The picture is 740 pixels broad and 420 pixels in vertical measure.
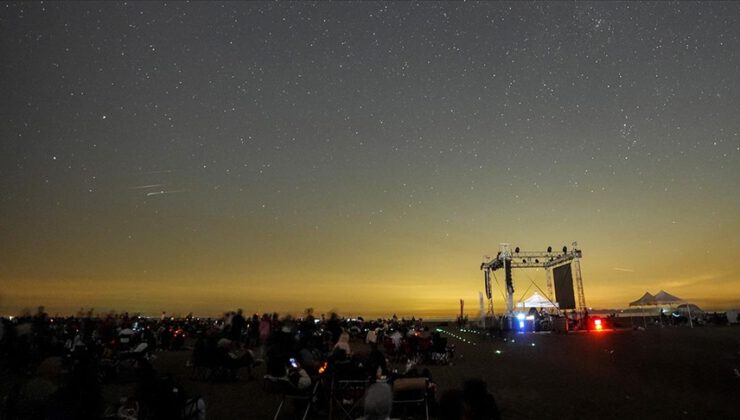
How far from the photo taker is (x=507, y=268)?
33.5m

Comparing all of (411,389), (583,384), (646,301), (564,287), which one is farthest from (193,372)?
(646,301)

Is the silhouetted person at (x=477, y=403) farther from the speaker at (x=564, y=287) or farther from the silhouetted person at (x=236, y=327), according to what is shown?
the speaker at (x=564, y=287)

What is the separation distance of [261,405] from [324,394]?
1.42 metres

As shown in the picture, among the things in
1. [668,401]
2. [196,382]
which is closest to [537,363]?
[668,401]

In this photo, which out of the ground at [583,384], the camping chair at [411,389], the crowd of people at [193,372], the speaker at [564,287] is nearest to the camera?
the crowd of people at [193,372]

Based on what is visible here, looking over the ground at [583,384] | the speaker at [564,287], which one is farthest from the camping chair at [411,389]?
the speaker at [564,287]

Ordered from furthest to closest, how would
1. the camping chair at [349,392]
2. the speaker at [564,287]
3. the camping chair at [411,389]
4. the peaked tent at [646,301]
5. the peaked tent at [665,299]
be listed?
the peaked tent at [646,301] < the peaked tent at [665,299] < the speaker at [564,287] < the camping chair at [349,392] < the camping chair at [411,389]

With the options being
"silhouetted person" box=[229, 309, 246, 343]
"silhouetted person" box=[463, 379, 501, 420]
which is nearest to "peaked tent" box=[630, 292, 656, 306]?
"silhouetted person" box=[229, 309, 246, 343]

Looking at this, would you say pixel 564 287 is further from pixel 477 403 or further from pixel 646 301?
pixel 477 403

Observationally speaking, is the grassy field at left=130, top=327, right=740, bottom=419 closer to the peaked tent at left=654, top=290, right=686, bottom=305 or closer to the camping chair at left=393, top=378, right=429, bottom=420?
the camping chair at left=393, top=378, right=429, bottom=420

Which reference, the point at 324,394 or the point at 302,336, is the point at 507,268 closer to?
the point at 302,336

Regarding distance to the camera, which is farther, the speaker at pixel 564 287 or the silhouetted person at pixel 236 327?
the speaker at pixel 564 287

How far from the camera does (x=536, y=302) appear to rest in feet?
124

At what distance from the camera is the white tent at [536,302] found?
123 feet
